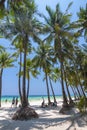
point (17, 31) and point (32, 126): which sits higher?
point (17, 31)

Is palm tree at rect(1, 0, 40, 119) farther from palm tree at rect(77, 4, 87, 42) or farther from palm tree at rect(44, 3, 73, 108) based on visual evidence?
palm tree at rect(77, 4, 87, 42)

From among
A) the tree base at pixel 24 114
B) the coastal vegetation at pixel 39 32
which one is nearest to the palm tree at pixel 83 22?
the coastal vegetation at pixel 39 32

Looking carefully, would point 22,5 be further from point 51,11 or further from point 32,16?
point 51,11

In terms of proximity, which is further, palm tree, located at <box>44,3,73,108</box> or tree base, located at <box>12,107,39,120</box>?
palm tree, located at <box>44,3,73,108</box>

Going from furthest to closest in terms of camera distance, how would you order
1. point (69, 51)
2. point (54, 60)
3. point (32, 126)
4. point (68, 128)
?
point (54, 60), point (69, 51), point (32, 126), point (68, 128)

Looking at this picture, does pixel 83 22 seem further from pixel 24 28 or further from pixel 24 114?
pixel 24 114

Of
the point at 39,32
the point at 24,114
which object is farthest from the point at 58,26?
the point at 24,114

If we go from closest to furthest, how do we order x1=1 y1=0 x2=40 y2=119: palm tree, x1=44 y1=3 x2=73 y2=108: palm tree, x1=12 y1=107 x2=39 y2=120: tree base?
x1=12 y1=107 x2=39 y2=120: tree base, x1=1 y1=0 x2=40 y2=119: palm tree, x1=44 y1=3 x2=73 y2=108: palm tree

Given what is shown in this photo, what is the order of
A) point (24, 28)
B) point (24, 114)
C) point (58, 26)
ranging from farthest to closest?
1. point (58, 26)
2. point (24, 28)
3. point (24, 114)

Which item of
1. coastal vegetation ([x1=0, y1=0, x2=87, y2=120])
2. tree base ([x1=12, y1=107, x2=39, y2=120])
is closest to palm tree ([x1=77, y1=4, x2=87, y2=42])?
coastal vegetation ([x1=0, y1=0, x2=87, y2=120])

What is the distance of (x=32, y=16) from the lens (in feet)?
97.2

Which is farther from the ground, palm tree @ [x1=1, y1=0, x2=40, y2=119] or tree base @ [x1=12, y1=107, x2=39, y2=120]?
palm tree @ [x1=1, y1=0, x2=40, y2=119]

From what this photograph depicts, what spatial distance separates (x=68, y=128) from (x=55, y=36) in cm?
1710

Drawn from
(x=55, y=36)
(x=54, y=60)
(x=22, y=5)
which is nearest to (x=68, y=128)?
(x=22, y=5)
